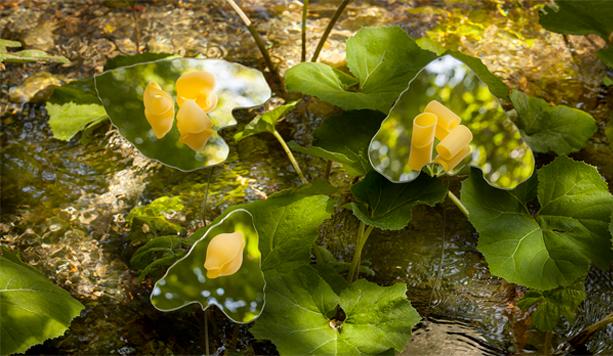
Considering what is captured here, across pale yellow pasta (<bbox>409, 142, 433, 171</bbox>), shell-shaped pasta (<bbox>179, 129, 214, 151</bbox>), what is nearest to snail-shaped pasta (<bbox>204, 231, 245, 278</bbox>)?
shell-shaped pasta (<bbox>179, 129, 214, 151</bbox>)

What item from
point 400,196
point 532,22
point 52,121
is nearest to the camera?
point 400,196

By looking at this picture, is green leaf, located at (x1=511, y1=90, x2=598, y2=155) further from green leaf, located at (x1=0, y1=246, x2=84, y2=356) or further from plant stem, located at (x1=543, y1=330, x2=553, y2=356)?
green leaf, located at (x1=0, y1=246, x2=84, y2=356)

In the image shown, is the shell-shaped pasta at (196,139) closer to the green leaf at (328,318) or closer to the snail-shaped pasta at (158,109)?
the snail-shaped pasta at (158,109)

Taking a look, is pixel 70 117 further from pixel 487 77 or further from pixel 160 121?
pixel 487 77

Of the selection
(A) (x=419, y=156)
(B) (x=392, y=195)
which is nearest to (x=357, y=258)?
(B) (x=392, y=195)

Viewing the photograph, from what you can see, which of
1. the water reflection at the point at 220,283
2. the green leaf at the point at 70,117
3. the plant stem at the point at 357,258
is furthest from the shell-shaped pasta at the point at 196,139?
the green leaf at the point at 70,117

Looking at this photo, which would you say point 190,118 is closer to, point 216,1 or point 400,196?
point 400,196

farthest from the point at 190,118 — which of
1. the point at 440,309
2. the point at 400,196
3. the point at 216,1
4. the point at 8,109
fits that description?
the point at 216,1
